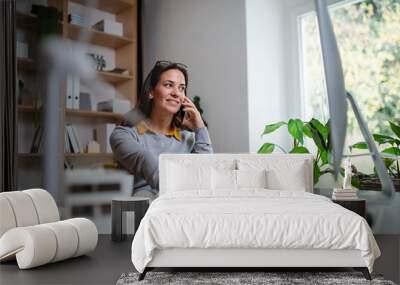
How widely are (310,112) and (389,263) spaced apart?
76.5 inches

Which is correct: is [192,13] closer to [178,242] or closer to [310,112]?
[310,112]

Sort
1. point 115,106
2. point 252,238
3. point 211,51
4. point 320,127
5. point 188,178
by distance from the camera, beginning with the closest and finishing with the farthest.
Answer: point 252,238
point 188,178
point 320,127
point 115,106
point 211,51

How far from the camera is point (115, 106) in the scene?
468cm

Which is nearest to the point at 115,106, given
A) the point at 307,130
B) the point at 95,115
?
the point at 95,115

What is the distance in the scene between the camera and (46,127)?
457 centimetres

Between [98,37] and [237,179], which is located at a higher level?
[98,37]

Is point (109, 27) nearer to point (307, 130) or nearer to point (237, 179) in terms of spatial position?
point (237, 179)

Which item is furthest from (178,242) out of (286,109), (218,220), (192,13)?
(192,13)

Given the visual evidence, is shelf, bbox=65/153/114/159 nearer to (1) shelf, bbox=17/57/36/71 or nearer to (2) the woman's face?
(2) the woman's face

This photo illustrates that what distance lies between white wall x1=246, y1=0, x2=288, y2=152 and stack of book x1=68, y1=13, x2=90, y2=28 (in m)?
1.66

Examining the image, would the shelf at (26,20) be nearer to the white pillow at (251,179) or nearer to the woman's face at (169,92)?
the woman's face at (169,92)

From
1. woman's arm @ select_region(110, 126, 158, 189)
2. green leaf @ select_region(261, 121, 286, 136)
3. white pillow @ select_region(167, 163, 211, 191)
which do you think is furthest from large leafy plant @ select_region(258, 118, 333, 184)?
woman's arm @ select_region(110, 126, 158, 189)

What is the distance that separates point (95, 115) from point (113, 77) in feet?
1.44

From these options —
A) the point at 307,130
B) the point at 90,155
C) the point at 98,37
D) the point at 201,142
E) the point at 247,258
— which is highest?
the point at 98,37
